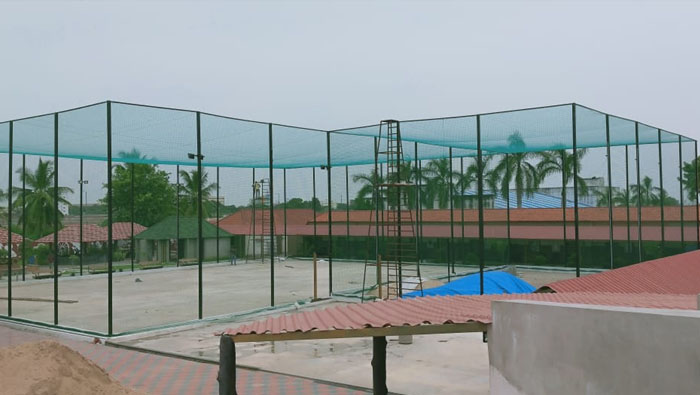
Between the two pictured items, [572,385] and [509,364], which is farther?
[509,364]

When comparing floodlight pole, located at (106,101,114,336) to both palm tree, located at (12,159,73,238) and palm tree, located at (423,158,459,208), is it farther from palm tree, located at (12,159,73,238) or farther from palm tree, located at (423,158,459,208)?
palm tree, located at (423,158,459,208)

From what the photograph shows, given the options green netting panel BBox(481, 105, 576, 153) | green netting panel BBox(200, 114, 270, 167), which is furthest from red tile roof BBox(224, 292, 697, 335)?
green netting panel BBox(200, 114, 270, 167)

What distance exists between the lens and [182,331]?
9914mm

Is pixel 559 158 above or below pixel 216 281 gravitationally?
above

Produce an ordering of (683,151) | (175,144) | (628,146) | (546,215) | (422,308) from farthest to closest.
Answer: (546,215) < (683,151) < (628,146) < (175,144) < (422,308)

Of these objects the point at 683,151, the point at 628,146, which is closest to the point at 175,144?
the point at 628,146

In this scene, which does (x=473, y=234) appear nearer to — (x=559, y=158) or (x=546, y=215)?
(x=546, y=215)

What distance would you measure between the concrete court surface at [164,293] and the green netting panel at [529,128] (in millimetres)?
5219

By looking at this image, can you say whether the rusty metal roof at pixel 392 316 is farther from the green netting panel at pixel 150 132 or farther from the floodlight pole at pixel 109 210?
the green netting panel at pixel 150 132

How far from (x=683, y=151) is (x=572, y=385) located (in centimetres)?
1880

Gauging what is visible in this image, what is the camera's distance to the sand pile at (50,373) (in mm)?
5220

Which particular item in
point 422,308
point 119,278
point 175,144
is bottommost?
point 119,278

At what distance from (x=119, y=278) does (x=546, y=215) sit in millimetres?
15134

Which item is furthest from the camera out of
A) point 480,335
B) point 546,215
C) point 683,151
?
point 546,215
